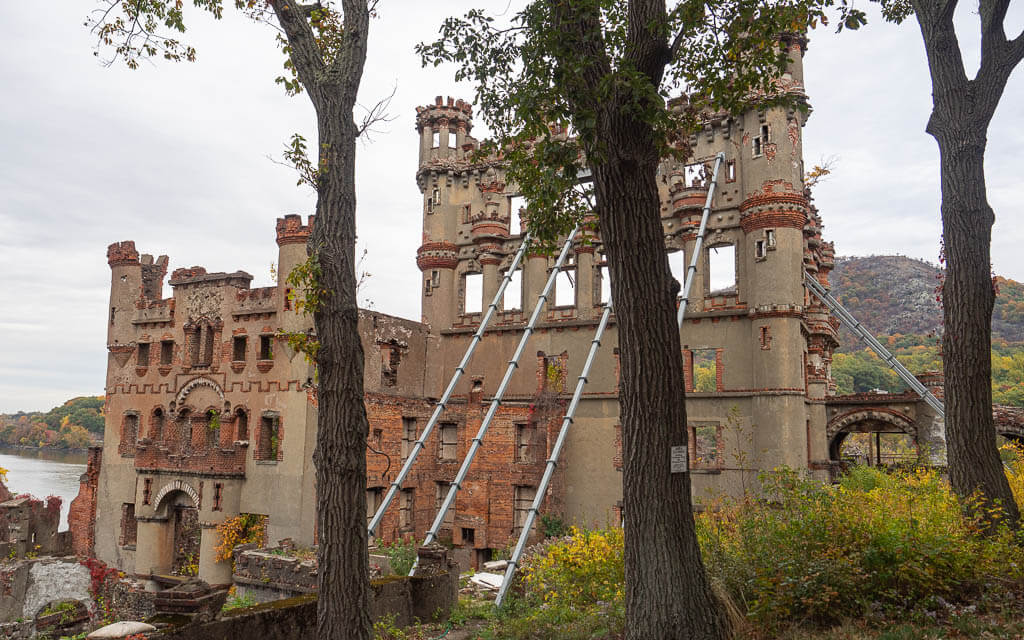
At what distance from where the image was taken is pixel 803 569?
8102mm

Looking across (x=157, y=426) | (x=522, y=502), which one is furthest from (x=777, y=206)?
(x=157, y=426)

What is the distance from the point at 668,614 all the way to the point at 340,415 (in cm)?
400

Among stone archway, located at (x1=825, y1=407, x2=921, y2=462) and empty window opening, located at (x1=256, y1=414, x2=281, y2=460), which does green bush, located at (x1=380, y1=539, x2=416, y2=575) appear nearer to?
empty window opening, located at (x1=256, y1=414, x2=281, y2=460)

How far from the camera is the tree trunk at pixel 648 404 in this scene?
7.05 metres

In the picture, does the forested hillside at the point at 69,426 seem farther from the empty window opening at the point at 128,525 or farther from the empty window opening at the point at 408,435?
the empty window opening at the point at 408,435

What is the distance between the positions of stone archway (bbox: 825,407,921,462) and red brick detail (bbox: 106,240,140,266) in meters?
27.5

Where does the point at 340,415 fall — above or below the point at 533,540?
above

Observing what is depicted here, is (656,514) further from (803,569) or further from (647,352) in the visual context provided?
(803,569)

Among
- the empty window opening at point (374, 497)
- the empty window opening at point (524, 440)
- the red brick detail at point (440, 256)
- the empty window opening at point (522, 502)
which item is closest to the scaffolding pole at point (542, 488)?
the empty window opening at point (522, 502)

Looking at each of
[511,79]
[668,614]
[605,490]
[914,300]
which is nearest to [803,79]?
[605,490]

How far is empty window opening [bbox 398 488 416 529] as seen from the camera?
23.9 meters

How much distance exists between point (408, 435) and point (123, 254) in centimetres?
1439

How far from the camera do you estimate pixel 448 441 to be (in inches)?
1004

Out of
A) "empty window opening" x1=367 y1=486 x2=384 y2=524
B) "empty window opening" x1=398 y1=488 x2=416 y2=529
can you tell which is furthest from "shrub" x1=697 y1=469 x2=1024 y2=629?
"empty window opening" x1=398 y1=488 x2=416 y2=529
